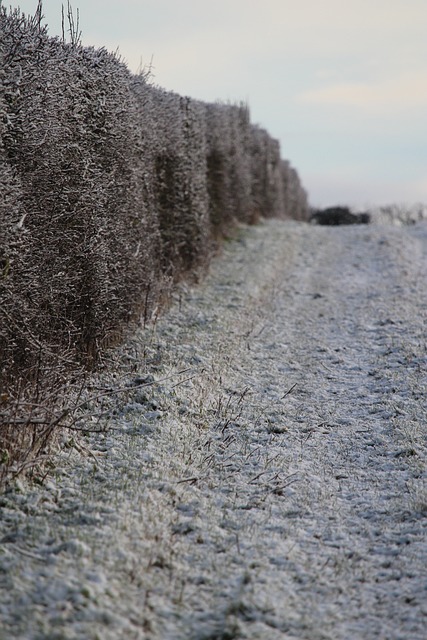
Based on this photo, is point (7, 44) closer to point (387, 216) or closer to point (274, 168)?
point (274, 168)

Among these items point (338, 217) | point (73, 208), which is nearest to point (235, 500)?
point (73, 208)

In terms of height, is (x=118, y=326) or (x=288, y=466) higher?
(x=118, y=326)

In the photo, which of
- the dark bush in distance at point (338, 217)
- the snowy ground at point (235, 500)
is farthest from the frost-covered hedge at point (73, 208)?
the dark bush in distance at point (338, 217)

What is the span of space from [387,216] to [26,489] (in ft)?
108

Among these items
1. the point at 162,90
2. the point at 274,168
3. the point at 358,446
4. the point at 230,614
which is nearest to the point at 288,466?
the point at 358,446

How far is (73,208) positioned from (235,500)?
12.6 feet

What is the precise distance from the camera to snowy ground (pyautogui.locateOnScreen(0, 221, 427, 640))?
432cm

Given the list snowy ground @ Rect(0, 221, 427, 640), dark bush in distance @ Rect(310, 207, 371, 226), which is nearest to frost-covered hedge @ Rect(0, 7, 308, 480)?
snowy ground @ Rect(0, 221, 427, 640)

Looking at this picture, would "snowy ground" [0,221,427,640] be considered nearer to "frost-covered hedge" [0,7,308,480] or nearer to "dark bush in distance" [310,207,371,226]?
"frost-covered hedge" [0,7,308,480]

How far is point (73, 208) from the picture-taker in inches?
307

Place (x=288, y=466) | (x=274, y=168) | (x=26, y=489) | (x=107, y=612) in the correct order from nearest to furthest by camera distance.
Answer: (x=107, y=612), (x=26, y=489), (x=288, y=466), (x=274, y=168)

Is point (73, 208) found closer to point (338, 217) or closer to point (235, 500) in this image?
point (235, 500)

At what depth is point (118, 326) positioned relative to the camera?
927 centimetres

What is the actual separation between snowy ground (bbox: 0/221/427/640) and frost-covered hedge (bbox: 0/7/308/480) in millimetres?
672
